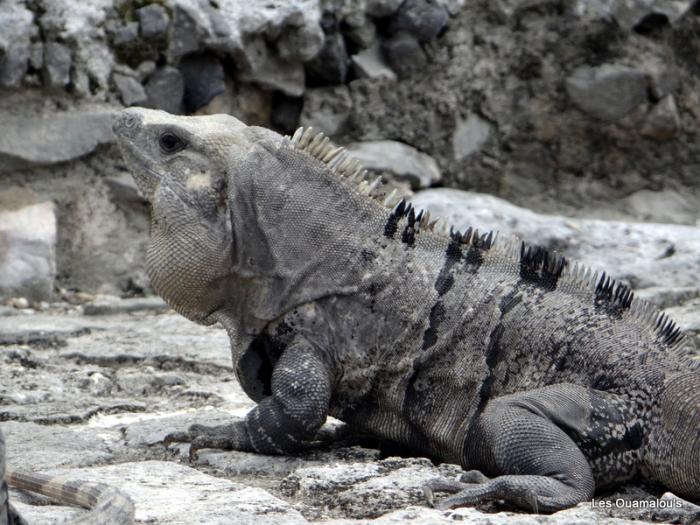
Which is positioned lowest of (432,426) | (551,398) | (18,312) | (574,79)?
(18,312)

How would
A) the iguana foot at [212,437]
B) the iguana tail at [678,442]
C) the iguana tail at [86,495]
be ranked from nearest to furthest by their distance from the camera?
1. the iguana tail at [86,495]
2. the iguana tail at [678,442]
3. the iguana foot at [212,437]

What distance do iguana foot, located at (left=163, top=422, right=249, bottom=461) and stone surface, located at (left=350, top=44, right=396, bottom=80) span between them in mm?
3884

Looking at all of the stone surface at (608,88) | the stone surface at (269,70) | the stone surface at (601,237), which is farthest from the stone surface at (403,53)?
the stone surface at (608,88)

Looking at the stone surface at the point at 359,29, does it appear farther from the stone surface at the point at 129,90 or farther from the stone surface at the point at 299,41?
the stone surface at the point at 129,90

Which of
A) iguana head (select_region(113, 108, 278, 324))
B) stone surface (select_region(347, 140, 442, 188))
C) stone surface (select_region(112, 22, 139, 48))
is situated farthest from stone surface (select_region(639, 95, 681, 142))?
iguana head (select_region(113, 108, 278, 324))

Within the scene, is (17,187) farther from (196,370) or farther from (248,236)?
(248,236)

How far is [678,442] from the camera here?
375 cm

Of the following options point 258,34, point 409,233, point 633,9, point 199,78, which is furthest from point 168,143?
point 633,9

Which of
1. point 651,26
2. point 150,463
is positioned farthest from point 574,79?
point 150,463

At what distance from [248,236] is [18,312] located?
2.53m

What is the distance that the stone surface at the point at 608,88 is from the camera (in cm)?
823

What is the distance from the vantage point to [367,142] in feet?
25.5

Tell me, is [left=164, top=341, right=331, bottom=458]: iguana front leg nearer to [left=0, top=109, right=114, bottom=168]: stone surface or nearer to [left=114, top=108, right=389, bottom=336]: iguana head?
[left=114, top=108, right=389, bottom=336]: iguana head

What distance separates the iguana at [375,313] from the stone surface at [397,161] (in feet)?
10.4
